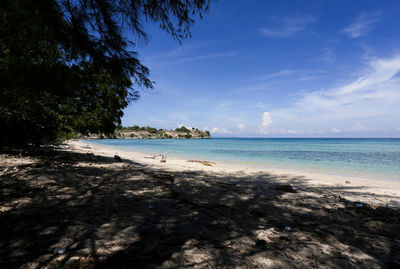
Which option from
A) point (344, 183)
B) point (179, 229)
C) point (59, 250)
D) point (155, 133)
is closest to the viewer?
point (59, 250)

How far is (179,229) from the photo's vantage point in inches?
111

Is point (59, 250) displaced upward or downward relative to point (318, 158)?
upward

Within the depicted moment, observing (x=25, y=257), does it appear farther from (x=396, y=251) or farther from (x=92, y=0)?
(x=396, y=251)

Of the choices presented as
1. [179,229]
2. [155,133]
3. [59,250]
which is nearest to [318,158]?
[179,229]

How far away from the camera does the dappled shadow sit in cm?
208

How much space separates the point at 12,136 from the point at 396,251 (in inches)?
659

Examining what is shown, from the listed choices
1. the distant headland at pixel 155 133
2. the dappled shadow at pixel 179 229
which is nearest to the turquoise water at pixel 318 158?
the dappled shadow at pixel 179 229

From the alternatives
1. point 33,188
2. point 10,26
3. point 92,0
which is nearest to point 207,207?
point 33,188

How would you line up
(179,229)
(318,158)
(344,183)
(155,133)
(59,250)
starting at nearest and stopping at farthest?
(59,250) → (179,229) → (344,183) → (318,158) → (155,133)

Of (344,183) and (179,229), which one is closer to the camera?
(179,229)

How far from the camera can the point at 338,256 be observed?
7.54 feet

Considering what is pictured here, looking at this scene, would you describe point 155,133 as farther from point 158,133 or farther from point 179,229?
point 179,229

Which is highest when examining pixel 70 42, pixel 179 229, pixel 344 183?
pixel 70 42

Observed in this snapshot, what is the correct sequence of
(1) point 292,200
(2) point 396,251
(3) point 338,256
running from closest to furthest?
(3) point 338,256, (2) point 396,251, (1) point 292,200
